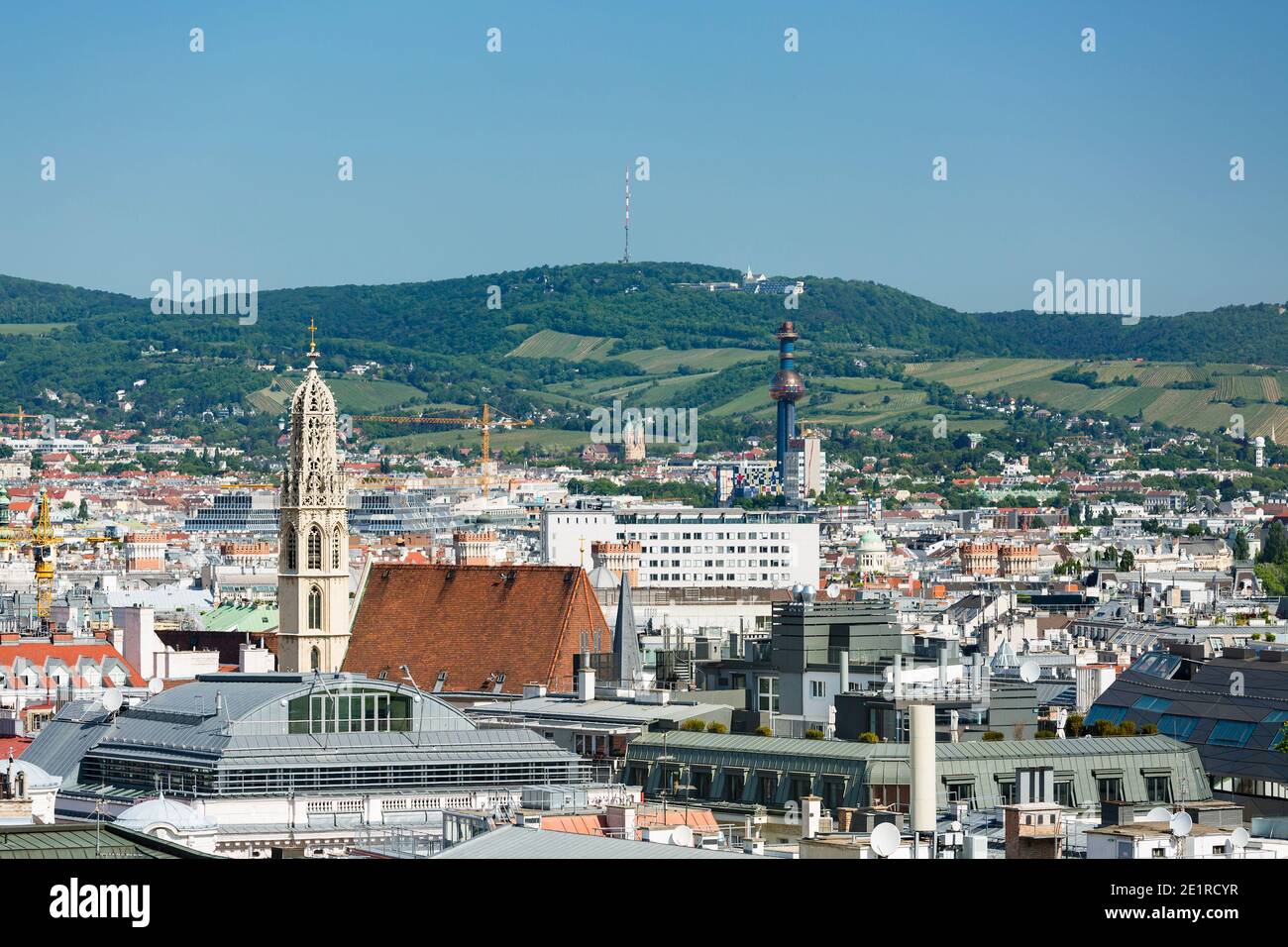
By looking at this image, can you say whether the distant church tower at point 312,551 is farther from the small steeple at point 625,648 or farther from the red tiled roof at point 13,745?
the red tiled roof at point 13,745

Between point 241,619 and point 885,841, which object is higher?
point 885,841

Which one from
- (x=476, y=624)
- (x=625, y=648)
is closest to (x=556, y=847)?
(x=625, y=648)

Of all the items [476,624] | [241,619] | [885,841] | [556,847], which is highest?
[476,624]

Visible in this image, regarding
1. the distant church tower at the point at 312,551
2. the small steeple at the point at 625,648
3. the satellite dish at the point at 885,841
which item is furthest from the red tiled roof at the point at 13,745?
the satellite dish at the point at 885,841

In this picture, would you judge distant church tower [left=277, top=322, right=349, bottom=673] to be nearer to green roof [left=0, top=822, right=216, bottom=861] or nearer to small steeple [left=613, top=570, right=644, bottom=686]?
small steeple [left=613, top=570, right=644, bottom=686]

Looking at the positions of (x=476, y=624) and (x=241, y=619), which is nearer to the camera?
(x=476, y=624)

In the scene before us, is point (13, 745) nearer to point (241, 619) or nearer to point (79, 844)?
point (79, 844)
